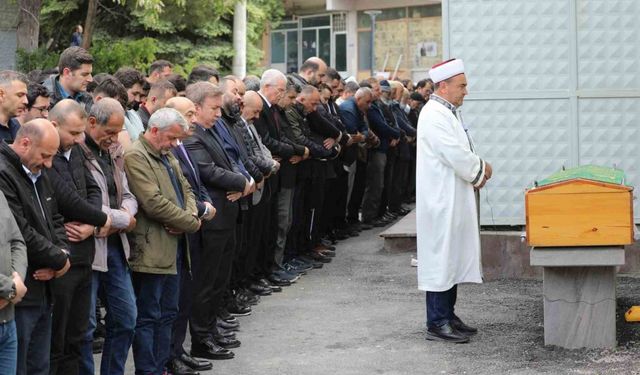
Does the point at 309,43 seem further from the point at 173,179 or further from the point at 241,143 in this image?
the point at 173,179

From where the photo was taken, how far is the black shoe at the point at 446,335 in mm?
9156

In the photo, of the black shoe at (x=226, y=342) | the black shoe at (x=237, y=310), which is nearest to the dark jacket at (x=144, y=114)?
the black shoe at (x=226, y=342)

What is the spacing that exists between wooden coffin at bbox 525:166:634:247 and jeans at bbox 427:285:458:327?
Result: 1006mm

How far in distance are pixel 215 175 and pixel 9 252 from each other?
3253 mm

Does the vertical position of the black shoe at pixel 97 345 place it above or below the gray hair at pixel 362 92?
below

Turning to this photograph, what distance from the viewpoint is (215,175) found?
8.80 m

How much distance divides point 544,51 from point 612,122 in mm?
995

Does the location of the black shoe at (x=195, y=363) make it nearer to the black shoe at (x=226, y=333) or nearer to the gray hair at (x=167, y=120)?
the black shoe at (x=226, y=333)

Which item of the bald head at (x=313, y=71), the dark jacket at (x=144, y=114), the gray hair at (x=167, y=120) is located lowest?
the gray hair at (x=167, y=120)

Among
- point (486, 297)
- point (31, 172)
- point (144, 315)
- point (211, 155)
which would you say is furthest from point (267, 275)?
point (31, 172)

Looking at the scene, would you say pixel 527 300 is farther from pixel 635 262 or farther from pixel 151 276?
pixel 151 276

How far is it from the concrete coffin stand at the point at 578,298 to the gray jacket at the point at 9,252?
13.7 ft

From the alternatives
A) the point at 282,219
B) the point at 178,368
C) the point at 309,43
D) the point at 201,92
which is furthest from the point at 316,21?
the point at 178,368

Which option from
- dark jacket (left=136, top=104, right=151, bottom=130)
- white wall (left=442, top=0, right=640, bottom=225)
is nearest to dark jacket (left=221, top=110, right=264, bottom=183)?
dark jacket (left=136, top=104, right=151, bottom=130)
